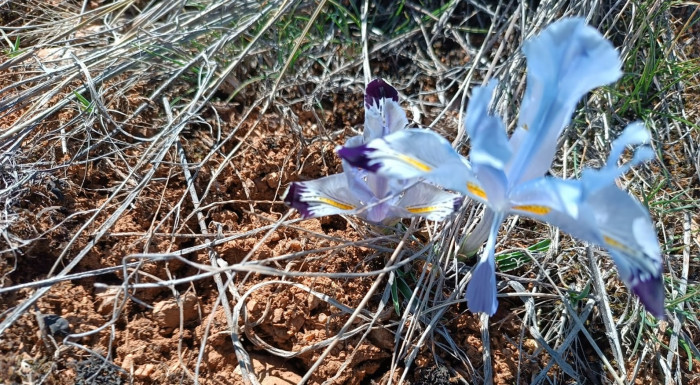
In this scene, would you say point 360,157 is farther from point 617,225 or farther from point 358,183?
point 617,225

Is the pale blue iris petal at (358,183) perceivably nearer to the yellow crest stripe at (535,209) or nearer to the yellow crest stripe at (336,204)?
the yellow crest stripe at (336,204)

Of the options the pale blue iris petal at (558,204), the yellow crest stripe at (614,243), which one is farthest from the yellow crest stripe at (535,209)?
the yellow crest stripe at (614,243)

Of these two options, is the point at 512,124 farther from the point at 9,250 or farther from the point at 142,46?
the point at 9,250

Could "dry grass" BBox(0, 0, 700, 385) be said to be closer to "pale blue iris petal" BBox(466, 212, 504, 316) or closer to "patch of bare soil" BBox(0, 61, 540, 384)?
"patch of bare soil" BBox(0, 61, 540, 384)

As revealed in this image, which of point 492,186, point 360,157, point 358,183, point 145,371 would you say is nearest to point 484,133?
point 492,186

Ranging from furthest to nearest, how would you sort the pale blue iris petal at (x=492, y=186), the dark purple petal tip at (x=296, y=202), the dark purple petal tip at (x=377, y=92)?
1. the dark purple petal tip at (x=377, y=92)
2. the dark purple petal tip at (x=296, y=202)
3. the pale blue iris petal at (x=492, y=186)

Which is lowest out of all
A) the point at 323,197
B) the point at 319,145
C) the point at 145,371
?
the point at 145,371

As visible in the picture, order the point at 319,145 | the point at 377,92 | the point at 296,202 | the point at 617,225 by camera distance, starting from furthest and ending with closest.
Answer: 1. the point at 319,145
2. the point at 377,92
3. the point at 296,202
4. the point at 617,225

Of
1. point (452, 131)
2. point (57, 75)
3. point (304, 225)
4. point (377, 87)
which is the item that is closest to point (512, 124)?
point (452, 131)
